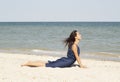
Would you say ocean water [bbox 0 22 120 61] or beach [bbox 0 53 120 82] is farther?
ocean water [bbox 0 22 120 61]

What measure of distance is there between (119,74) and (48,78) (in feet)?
7.80

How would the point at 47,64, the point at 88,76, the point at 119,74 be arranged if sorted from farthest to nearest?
the point at 47,64, the point at 119,74, the point at 88,76

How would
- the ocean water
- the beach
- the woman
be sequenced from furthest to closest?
the ocean water → the woman → the beach

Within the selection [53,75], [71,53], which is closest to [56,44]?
[71,53]

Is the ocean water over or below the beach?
below

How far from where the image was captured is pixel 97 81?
9.46 metres

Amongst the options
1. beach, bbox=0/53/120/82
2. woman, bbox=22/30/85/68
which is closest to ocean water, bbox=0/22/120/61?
woman, bbox=22/30/85/68

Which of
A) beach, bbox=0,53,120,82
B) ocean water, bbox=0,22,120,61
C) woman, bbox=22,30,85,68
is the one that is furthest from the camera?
ocean water, bbox=0,22,120,61

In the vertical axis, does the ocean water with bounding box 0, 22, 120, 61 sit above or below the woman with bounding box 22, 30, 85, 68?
below

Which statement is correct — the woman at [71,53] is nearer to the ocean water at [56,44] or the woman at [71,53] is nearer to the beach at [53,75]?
the beach at [53,75]

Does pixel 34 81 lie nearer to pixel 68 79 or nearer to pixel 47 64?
pixel 68 79

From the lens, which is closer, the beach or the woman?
the beach

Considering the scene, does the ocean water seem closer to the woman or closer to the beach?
the woman

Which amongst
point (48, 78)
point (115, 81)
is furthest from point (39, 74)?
point (115, 81)
